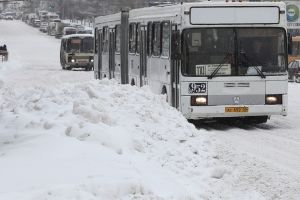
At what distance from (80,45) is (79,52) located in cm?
52

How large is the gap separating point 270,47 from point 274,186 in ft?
24.6

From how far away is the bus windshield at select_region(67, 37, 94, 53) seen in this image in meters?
53.6

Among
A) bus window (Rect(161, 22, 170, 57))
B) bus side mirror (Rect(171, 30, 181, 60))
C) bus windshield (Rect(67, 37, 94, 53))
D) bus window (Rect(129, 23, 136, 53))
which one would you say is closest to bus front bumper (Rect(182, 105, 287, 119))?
Result: bus side mirror (Rect(171, 30, 181, 60))

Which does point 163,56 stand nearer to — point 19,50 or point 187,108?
point 187,108

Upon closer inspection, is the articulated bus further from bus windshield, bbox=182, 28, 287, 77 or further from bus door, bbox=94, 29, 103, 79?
bus door, bbox=94, 29, 103, 79

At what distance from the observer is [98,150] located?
8.97m

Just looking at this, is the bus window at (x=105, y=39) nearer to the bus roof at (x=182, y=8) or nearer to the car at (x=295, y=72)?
the bus roof at (x=182, y=8)

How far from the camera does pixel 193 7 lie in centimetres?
1650

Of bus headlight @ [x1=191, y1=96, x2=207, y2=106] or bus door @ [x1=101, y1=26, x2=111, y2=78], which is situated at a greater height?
bus door @ [x1=101, y1=26, x2=111, y2=78]

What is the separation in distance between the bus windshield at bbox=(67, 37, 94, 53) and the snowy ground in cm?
3899

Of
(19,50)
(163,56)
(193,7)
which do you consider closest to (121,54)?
(163,56)

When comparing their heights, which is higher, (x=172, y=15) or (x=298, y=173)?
(x=172, y=15)

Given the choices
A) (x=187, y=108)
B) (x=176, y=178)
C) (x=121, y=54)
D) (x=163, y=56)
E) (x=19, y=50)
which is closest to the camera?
(x=176, y=178)

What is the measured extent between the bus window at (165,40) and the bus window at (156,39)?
399 millimetres
